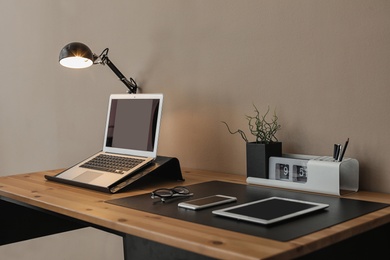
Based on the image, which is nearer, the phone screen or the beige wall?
the phone screen

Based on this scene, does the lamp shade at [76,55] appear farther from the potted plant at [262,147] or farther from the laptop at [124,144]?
the potted plant at [262,147]

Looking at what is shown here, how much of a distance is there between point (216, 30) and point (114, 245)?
3.62 ft

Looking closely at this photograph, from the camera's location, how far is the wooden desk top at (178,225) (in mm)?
992

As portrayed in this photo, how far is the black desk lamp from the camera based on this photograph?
1896 millimetres

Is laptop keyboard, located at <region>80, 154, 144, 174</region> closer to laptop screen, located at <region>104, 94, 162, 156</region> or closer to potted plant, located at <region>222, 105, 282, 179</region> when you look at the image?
laptop screen, located at <region>104, 94, 162, 156</region>

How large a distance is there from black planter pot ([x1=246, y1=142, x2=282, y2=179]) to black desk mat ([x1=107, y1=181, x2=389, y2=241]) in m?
0.04

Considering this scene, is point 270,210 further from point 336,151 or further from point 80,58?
point 80,58

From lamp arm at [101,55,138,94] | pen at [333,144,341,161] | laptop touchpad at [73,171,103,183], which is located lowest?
laptop touchpad at [73,171,103,183]

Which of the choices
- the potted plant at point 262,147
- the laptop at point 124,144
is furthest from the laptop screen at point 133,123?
the potted plant at point 262,147

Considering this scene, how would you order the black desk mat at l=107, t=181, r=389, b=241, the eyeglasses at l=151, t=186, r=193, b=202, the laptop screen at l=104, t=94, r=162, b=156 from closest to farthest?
the black desk mat at l=107, t=181, r=389, b=241
the eyeglasses at l=151, t=186, r=193, b=202
the laptop screen at l=104, t=94, r=162, b=156

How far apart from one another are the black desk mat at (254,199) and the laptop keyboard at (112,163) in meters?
0.22

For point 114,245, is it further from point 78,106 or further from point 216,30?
point 216,30

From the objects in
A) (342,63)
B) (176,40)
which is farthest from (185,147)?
(342,63)

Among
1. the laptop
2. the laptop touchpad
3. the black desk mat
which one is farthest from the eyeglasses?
the laptop touchpad
